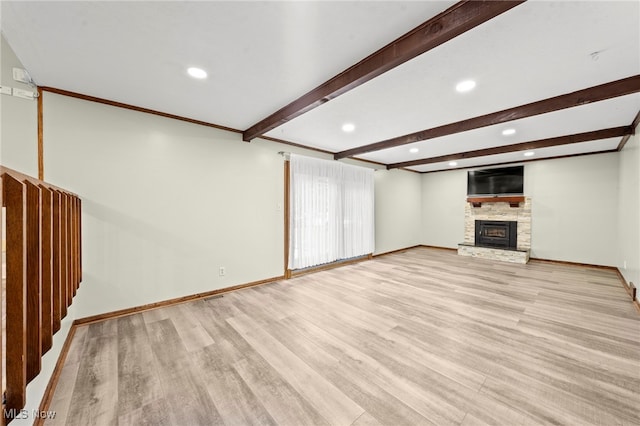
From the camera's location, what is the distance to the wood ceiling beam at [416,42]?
140 cm

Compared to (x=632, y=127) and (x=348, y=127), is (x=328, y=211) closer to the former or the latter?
(x=348, y=127)

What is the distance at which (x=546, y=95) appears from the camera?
262cm

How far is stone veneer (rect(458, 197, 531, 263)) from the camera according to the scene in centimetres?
571

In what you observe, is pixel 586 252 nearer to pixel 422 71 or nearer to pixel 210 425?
pixel 422 71

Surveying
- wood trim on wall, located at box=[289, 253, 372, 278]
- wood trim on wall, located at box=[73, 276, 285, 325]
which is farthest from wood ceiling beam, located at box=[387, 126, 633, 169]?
wood trim on wall, located at box=[73, 276, 285, 325]

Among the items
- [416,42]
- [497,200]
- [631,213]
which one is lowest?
[631,213]

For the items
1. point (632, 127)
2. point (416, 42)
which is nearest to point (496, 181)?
point (632, 127)

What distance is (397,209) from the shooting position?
6930 mm

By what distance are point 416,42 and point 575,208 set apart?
6.21 meters

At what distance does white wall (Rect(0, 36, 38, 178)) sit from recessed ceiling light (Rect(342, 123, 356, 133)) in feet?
10.4

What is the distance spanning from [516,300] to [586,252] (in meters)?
3.50

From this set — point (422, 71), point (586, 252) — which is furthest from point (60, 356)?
point (586, 252)

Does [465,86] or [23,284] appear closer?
[23,284]

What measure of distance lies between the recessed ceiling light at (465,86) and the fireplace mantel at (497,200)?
4703mm
